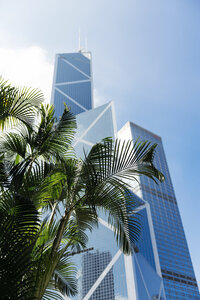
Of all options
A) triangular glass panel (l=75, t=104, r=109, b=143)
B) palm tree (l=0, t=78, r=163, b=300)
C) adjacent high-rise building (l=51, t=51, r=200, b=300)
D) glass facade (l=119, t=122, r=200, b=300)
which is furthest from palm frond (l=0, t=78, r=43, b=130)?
glass facade (l=119, t=122, r=200, b=300)

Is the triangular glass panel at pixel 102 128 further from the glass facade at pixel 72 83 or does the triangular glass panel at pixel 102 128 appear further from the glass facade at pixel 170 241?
the glass facade at pixel 170 241

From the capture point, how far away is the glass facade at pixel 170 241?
73.4m

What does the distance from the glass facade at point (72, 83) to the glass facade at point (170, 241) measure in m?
24.6

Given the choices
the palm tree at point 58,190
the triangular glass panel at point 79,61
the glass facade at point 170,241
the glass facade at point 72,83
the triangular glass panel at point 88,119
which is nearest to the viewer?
the palm tree at point 58,190

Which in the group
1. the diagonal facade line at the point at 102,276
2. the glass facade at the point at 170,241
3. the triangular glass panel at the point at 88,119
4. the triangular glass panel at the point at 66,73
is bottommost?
the diagonal facade line at the point at 102,276

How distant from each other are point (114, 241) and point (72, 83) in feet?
195

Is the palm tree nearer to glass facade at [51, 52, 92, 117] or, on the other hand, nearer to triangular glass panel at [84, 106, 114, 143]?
triangular glass panel at [84, 106, 114, 143]

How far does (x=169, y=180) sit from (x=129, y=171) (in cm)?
10504

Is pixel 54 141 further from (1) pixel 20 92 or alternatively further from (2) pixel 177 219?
(2) pixel 177 219

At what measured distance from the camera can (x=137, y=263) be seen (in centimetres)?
4919

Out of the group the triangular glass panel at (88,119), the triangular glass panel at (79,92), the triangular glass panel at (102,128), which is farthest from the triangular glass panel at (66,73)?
the triangular glass panel at (102,128)

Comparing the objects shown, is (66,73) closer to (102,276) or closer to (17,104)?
(102,276)

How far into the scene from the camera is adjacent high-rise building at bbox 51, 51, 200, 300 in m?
46.6

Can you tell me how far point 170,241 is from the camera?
8219cm
